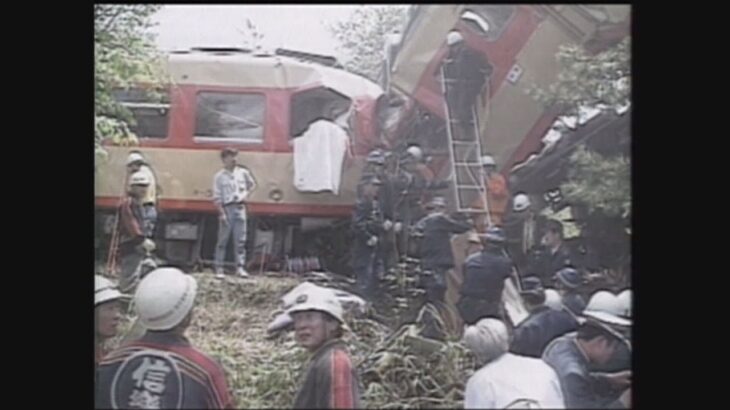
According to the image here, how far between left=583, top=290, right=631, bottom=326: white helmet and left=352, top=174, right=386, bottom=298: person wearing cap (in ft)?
1.66

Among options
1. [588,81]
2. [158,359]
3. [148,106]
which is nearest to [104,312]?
[158,359]

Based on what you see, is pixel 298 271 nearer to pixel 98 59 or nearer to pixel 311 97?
pixel 311 97

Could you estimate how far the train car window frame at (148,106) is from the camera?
101 inches

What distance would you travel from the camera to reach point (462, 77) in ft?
8.44

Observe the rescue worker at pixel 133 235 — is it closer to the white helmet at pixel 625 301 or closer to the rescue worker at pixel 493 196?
the rescue worker at pixel 493 196

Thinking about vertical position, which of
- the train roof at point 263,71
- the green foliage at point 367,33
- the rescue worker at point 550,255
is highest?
the green foliage at point 367,33

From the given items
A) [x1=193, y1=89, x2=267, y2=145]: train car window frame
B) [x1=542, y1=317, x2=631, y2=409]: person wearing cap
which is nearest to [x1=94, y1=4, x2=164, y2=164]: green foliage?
Result: [x1=193, y1=89, x2=267, y2=145]: train car window frame

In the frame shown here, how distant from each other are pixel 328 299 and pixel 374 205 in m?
0.25

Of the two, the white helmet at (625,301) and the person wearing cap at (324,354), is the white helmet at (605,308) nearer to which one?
the white helmet at (625,301)

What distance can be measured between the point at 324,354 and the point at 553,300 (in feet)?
1.84

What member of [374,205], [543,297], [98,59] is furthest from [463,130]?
[98,59]

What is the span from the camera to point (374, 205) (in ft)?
8.46

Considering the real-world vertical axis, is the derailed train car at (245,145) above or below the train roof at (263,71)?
below

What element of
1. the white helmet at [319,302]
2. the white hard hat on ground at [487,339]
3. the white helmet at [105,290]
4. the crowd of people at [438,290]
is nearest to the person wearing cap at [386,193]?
the crowd of people at [438,290]
